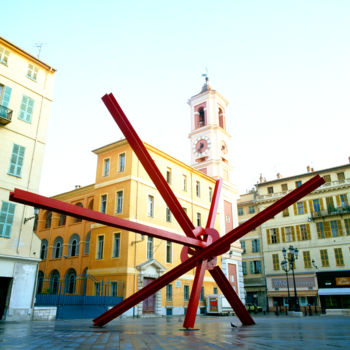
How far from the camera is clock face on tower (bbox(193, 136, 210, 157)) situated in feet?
137

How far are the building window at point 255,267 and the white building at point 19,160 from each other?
112 ft

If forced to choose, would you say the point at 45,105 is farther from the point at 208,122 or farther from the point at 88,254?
the point at 208,122

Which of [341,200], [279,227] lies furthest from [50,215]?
[341,200]

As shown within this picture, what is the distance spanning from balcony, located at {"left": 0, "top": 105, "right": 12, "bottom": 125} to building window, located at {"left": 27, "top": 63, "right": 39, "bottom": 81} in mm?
3127

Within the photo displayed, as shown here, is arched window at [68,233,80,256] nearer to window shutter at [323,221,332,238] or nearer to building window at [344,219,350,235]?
window shutter at [323,221,332,238]

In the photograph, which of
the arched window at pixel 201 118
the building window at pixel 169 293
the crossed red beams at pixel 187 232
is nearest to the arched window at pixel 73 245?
the building window at pixel 169 293

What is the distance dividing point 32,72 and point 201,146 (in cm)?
2502

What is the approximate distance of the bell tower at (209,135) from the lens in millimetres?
40562

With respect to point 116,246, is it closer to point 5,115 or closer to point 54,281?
point 54,281

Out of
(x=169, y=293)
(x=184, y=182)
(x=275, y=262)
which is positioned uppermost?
(x=184, y=182)

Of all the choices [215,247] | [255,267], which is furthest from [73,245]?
[255,267]

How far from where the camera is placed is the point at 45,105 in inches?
820

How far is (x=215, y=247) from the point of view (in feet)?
37.3

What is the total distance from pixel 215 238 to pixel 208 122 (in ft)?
104
